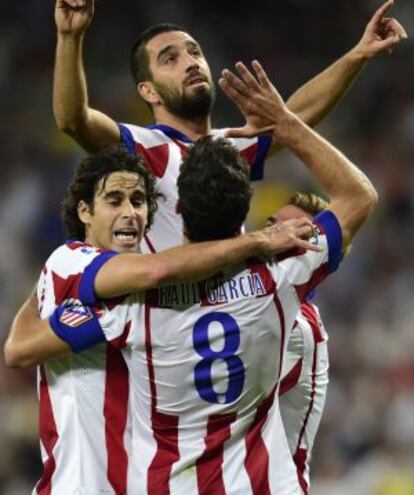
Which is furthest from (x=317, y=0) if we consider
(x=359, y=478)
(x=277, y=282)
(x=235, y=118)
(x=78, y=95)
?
(x=277, y=282)

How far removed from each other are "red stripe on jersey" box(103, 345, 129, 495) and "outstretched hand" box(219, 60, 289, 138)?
81cm

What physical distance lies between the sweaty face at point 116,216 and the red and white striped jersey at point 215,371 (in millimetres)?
349

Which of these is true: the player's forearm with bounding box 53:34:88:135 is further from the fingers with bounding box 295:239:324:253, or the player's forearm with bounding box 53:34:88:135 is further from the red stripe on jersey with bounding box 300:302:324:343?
the fingers with bounding box 295:239:324:253

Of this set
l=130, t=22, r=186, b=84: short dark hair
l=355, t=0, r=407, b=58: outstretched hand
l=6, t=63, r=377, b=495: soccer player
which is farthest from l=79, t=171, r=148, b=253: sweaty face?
l=355, t=0, r=407, b=58: outstretched hand

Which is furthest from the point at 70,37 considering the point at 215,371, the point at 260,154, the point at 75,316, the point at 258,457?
the point at 258,457

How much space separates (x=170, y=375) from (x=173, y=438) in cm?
21

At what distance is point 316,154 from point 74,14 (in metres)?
1.06

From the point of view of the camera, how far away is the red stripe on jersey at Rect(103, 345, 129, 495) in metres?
4.11

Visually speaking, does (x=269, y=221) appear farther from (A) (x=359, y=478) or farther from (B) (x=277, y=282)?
(A) (x=359, y=478)

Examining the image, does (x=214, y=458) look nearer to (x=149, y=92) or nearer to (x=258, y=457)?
(x=258, y=457)

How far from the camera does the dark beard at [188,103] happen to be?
16.2 feet

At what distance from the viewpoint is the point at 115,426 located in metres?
4.12

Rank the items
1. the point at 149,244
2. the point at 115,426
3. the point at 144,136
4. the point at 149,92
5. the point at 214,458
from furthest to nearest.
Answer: the point at 149,92
the point at 144,136
the point at 149,244
the point at 115,426
the point at 214,458

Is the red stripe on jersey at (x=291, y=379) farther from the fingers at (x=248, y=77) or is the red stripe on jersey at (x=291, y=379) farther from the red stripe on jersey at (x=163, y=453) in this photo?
Result: the fingers at (x=248, y=77)
